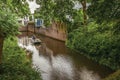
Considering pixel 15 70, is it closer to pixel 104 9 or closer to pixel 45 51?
pixel 104 9

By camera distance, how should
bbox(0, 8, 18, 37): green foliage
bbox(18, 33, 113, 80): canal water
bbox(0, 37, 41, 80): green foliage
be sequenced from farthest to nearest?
1. bbox(18, 33, 113, 80): canal water
2. bbox(0, 8, 18, 37): green foliage
3. bbox(0, 37, 41, 80): green foliage

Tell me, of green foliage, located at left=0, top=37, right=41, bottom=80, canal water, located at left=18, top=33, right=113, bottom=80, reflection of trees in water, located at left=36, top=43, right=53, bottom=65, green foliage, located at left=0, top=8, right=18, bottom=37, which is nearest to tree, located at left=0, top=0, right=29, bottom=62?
green foliage, located at left=0, top=8, right=18, bottom=37

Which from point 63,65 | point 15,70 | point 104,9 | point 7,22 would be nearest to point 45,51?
point 63,65

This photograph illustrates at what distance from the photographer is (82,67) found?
20109 millimetres

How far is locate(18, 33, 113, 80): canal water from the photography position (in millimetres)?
17641

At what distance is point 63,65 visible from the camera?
20953mm

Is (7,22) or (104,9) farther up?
(104,9)

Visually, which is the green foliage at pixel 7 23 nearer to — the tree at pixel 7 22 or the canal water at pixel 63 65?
the tree at pixel 7 22

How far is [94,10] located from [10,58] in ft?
18.4

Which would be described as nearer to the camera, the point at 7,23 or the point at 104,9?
the point at 104,9

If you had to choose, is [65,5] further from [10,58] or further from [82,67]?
[82,67]

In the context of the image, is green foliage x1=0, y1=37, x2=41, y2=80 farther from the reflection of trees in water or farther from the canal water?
the reflection of trees in water

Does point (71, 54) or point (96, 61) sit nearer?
point (96, 61)

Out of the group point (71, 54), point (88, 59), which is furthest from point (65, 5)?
point (71, 54)
